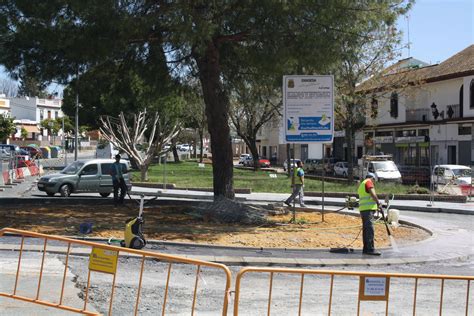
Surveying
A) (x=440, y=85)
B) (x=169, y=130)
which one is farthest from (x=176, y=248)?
(x=440, y=85)

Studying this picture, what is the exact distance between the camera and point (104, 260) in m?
5.73

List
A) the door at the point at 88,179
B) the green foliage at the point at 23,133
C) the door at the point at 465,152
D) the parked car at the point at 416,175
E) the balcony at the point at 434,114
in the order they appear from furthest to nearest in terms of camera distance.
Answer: the green foliage at the point at 23,133 < the balcony at the point at 434,114 < the door at the point at 465,152 < the parked car at the point at 416,175 < the door at the point at 88,179

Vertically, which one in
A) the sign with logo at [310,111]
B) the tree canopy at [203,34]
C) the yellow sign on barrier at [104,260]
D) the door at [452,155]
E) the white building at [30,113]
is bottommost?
the yellow sign on barrier at [104,260]

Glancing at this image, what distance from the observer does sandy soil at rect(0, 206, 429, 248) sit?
12.1 m

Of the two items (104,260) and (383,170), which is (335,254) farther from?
(383,170)

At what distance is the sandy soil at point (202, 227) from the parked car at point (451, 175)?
12.4 metres

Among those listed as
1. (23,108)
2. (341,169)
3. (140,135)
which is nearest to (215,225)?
(140,135)

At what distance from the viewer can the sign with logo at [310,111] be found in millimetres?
15062

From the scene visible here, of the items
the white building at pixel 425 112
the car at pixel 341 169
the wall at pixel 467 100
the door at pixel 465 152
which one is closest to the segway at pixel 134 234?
the white building at pixel 425 112

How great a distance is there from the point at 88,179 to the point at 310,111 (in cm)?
1197

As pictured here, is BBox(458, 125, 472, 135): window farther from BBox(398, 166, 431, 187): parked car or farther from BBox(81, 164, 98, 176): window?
BBox(81, 164, 98, 176): window

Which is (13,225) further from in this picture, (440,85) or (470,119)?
(440,85)

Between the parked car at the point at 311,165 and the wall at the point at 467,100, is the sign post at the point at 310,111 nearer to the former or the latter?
the wall at the point at 467,100

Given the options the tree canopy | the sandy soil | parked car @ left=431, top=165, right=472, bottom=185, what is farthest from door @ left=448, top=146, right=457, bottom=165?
the tree canopy
